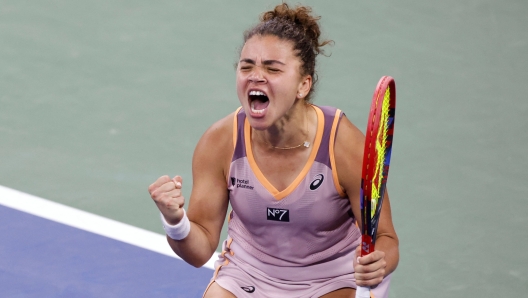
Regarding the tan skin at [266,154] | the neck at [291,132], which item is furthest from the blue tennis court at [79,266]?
the neck at [291,132]

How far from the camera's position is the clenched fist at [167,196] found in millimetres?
3906

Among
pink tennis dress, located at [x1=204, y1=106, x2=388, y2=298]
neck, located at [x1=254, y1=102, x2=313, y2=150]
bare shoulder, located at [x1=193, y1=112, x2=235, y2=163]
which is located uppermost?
neck, located at [x1=254, y1=102, x2=313, y2=150]

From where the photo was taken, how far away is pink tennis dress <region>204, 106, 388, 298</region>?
432 centimetres

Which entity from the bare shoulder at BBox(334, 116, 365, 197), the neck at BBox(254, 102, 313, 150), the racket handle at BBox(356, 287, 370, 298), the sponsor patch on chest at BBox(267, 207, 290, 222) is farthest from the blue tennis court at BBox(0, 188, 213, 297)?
the racket handle at BBox(356, 287, 370, 298)

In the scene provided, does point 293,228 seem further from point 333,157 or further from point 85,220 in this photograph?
point 85,220

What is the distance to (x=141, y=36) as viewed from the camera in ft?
28.0

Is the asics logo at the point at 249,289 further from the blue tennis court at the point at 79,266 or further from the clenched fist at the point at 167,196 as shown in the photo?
the blue tennis court at the point at 79,266

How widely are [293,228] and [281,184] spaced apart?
0.21 metres

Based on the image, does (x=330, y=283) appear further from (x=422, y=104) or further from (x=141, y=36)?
(x=141, y=36)

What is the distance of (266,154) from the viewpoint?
445 centimetres

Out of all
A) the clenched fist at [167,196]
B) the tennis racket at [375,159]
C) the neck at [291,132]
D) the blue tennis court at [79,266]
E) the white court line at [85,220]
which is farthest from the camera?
the white court line at [85,220]

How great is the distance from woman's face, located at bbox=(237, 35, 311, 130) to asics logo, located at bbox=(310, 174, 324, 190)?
33 cm

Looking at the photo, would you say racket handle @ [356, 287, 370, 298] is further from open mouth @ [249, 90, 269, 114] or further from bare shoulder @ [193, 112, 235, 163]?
bare shoulder @ [193, 112, 235, 163]

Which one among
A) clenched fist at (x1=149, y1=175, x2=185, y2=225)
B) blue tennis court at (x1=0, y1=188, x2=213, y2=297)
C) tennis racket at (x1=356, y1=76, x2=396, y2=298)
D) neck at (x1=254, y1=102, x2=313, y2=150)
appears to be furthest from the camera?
blue tennis court at (x1=0, y1=188, x2=213, y2=297)
